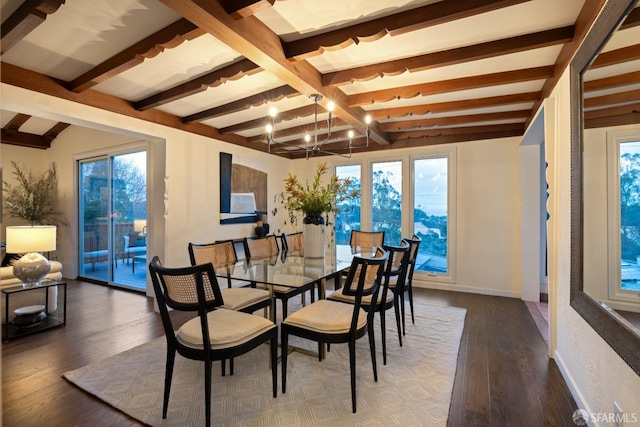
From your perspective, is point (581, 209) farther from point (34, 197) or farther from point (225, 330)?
point (34, 197)

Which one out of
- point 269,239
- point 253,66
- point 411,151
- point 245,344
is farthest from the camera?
point 411,151

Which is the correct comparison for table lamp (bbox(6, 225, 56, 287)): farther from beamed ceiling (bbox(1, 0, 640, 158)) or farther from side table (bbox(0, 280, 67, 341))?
beamed ceiling (bbox(1, 0, 640, 158))

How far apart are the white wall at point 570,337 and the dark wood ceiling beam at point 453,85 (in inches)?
10.8

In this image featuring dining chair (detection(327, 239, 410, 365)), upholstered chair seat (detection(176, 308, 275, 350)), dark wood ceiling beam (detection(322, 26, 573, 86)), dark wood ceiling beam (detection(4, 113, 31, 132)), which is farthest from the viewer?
dark wood ceiling beam (detection(4, 113, 31, 132))

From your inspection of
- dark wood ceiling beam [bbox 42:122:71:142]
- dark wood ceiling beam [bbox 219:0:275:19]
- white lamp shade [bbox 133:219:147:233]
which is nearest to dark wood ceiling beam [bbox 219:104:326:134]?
dark wood ceiling beam [bbox 219:0:275:19]

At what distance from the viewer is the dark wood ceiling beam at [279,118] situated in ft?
12.2

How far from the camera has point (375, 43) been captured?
7.90ft

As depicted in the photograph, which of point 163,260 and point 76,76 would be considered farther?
point 163,260

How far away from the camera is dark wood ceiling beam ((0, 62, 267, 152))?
109 inches

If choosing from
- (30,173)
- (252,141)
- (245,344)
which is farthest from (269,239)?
(30,173)

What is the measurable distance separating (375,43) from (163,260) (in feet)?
11.2

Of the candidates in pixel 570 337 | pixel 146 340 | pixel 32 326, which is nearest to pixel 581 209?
pixel 570 337

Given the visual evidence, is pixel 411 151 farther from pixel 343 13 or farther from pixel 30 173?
pixel 30 173

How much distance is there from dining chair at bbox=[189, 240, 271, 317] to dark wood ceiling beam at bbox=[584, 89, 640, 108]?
2519 millimetres
